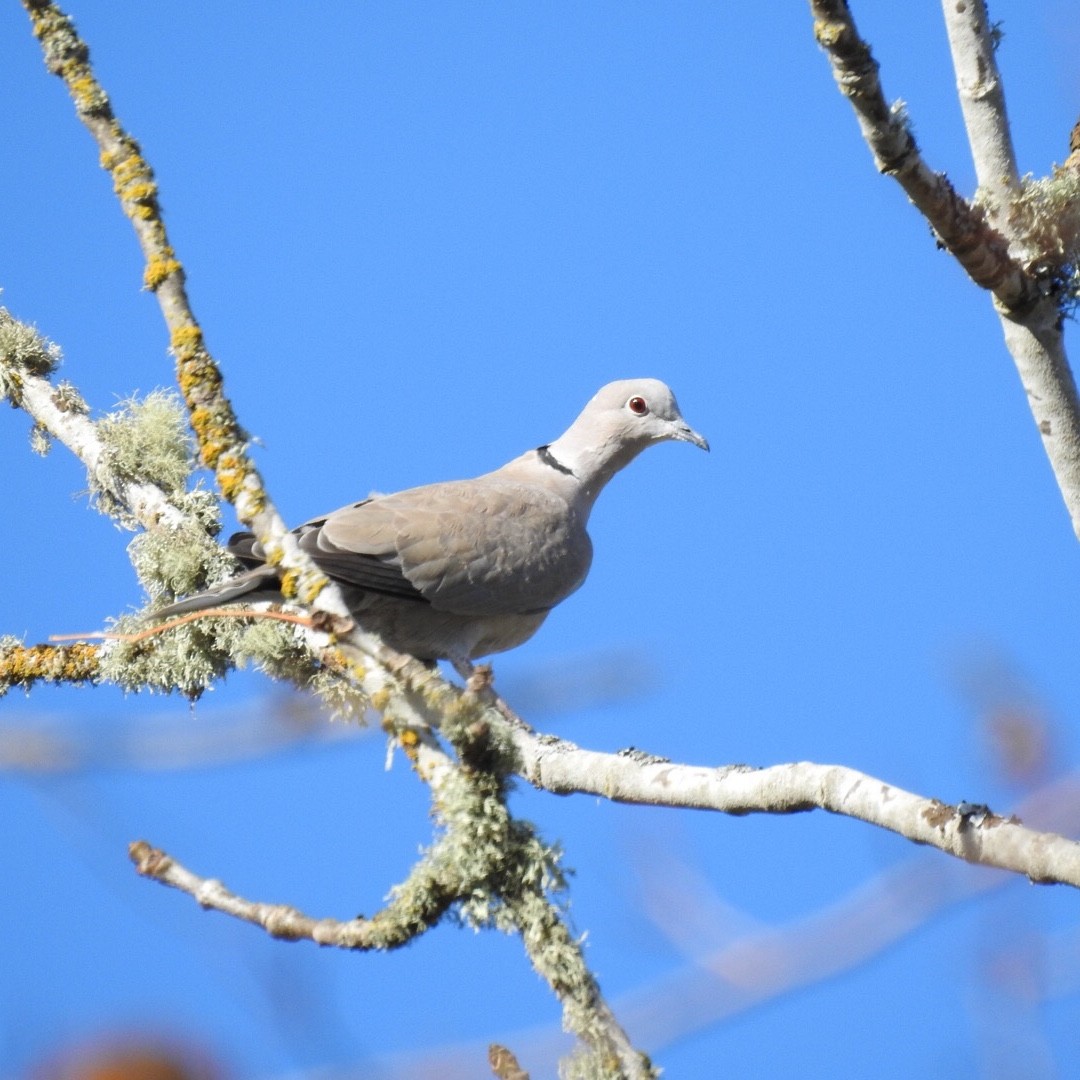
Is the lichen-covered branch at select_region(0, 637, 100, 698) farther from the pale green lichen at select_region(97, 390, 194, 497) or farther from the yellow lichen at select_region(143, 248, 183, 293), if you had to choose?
the yellow lichen at select_region(143, 248, 183, 293)

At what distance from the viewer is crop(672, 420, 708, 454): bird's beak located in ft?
17.7

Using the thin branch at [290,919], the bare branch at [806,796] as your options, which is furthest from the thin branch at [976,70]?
the thin branch at [290,919]

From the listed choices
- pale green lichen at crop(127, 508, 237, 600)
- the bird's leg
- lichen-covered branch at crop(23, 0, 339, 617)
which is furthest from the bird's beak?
lichen-covered branch at crop(23, 0, 339, 617)

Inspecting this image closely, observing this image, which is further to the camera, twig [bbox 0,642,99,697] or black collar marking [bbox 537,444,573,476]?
black collar marking [bbox 537,444,573,476]

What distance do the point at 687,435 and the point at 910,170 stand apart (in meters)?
2.77

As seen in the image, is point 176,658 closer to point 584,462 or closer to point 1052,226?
point 584,462

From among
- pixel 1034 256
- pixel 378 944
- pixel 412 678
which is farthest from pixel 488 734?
pixel 1034 256

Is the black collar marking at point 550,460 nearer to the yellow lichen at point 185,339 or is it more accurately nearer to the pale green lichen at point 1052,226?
the pale green lichen at point 1052,226

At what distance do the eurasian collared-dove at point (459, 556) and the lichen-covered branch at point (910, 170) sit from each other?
6.24ft

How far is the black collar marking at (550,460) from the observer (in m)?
5.28

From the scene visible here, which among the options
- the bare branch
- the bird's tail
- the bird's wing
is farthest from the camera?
the bird's wing

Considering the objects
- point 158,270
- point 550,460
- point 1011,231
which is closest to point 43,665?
point 158,270

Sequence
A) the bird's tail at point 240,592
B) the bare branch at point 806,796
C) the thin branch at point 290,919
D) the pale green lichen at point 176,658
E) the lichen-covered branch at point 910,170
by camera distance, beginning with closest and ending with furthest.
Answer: the bare branch at point 806,796 → the thin branch at point 290,919 → the lichen-covered branch at point 910,170 → the bird's tail at point 240,592 → the pale green lichen at point 176,658

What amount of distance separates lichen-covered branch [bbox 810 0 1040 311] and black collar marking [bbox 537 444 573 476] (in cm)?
257
